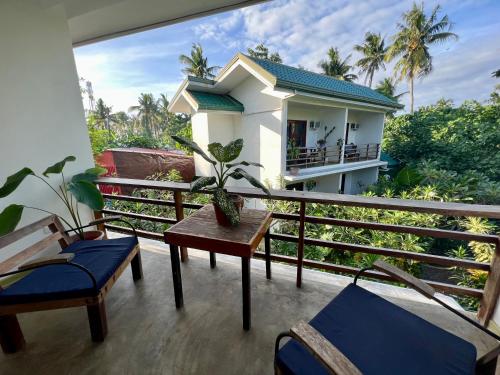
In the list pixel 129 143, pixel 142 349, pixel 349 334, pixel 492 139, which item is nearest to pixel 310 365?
pixel 349 334

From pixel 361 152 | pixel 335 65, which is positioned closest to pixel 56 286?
pixel 361 152

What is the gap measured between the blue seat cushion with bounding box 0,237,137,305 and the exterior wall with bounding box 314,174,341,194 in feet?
23.4

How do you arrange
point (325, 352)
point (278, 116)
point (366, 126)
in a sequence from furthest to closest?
point (366, 126)
point (278, 116)
point (325, 352)

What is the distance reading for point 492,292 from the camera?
1.37m

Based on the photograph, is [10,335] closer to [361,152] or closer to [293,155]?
[293,155]

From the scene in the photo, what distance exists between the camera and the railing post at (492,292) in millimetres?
1338

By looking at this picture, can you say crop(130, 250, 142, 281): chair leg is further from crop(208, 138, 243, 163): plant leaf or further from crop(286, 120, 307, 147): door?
crop(286, 120, 307, 147): door

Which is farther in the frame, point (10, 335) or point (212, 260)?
point (212, 260)

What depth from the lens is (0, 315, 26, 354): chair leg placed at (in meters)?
1.23

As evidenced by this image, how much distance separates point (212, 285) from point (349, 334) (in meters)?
1.18

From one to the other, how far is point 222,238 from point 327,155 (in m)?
6.64

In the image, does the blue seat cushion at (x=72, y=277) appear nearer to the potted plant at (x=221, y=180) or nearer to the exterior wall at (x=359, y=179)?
the potted plant at (x=221, y=180)

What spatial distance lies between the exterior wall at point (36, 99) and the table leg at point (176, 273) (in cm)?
151

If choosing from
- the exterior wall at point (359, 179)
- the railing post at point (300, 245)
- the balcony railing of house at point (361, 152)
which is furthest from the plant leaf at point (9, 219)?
the exterior wall at point (359, 179)
